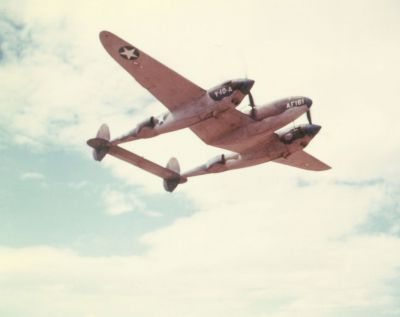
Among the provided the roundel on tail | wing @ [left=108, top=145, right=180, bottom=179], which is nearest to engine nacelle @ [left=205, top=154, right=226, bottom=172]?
wing @ [left=108, top=145, right=180, bottom=179]

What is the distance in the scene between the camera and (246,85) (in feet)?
72.1

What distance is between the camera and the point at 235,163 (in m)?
27.6

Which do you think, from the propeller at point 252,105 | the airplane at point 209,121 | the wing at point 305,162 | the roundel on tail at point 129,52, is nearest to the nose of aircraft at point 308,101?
the airplane at point 209,121

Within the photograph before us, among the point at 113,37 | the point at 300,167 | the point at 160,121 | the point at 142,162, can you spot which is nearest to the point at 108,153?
the point at 142,162

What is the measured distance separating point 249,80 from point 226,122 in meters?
3.88

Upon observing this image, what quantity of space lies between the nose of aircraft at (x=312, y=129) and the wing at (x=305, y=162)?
4833 millimetres

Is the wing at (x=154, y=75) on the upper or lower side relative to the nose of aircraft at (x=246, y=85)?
upper

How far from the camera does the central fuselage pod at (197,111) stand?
22047mm

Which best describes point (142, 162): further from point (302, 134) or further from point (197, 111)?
point (302, 134)

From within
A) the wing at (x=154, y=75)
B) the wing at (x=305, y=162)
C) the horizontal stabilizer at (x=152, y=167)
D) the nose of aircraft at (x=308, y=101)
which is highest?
the wing at (x=154, y=75)

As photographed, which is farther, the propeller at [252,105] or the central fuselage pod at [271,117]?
the propeller at [252,105]

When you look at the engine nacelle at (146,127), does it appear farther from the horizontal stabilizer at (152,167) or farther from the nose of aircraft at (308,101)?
the nose of aircraft at (308,101)

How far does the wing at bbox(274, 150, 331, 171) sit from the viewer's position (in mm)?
30531

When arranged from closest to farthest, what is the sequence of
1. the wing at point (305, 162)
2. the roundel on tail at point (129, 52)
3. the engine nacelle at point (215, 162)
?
1. the roundel on tail at point (129, 52)
2. the engine nacelle at point (215, 162)
3. the wing at point (305, 162)
